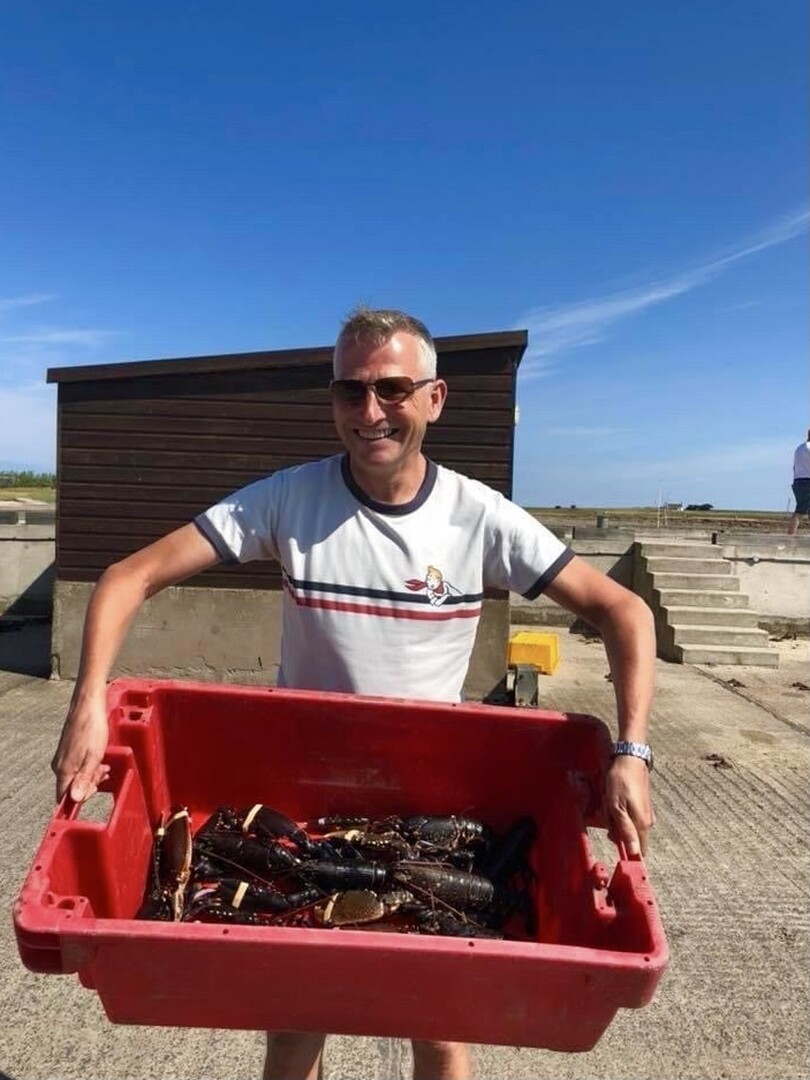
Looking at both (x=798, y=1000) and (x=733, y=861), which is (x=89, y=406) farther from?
(x=798, y=1000)

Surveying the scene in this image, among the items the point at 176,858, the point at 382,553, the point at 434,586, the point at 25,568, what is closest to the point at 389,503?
the point at 382,553

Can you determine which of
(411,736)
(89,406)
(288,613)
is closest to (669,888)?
(411,736)

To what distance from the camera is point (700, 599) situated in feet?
35.8

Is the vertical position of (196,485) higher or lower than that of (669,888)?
higher

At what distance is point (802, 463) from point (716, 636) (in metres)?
4.39

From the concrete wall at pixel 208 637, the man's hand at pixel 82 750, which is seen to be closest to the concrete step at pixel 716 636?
the concrete wall at pixel 208 637

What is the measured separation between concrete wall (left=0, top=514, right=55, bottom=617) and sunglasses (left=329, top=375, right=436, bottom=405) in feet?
35.5

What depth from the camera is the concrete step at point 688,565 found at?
11.4m

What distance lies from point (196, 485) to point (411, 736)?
652 cm

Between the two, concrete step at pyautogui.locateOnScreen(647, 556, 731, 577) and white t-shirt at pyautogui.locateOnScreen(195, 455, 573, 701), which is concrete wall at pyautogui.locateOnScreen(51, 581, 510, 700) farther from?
white t-shirt at pyautogui.locateOnScreen(195, 455, 573, 701)

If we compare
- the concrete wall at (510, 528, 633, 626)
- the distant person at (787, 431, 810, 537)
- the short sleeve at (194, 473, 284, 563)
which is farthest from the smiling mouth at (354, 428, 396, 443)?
the distant person at (787, 431, 810, 537)

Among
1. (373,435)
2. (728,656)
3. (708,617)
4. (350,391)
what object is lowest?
(728,656)

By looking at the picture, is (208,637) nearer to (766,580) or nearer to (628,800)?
(628,800)

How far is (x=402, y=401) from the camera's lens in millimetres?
2174
